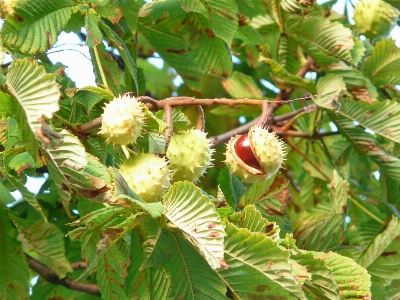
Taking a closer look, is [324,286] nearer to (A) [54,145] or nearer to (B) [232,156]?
(B) [232,156]

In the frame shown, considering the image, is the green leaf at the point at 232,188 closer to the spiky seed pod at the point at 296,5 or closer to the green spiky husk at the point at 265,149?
the green spiky husk at the point at 265,149

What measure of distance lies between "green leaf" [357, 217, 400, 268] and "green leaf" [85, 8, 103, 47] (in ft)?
3.29

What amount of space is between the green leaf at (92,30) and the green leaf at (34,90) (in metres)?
0.35

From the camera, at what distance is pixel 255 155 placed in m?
1.49

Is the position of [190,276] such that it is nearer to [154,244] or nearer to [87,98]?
[154,244]

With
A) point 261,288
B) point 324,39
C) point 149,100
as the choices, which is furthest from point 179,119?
point 324,39

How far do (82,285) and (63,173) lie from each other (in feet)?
3.02

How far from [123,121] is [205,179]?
2.25ft

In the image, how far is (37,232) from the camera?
5.82 feet

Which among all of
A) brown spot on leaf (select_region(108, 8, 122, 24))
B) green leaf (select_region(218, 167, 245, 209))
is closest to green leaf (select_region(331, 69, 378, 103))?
green leaf (select_region(218, 167, 245, 209))

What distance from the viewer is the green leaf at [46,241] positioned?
1743 mm

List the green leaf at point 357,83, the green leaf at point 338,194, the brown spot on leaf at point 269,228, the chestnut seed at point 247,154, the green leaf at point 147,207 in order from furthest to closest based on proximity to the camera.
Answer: the green leaf at point 357,83 < the green leaf at point 338,194 < the chestnut seed at point 247,154 < the brown spot on leaf at point 269,228 < the green leaf at point 147,207

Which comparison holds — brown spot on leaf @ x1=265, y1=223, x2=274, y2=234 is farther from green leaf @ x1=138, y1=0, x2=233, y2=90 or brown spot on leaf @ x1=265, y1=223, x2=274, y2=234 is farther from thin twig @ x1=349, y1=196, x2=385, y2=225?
thin twig @ x1=349, y1=196, x2=385, y2=225

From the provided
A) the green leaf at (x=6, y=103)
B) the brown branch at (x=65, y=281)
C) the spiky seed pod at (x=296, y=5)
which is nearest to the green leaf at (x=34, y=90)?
the green leaf at (x=6, y=103)
